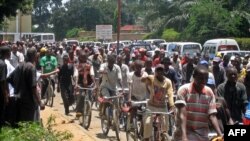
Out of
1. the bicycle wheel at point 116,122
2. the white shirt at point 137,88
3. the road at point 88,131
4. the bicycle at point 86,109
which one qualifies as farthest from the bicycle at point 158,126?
the bicycle at point 86,109

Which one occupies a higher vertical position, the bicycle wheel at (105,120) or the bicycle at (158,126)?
the bicycle at (158,126)

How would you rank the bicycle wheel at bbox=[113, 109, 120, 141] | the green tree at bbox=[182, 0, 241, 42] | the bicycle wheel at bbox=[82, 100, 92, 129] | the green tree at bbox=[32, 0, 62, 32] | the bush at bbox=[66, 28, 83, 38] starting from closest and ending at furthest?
the bicycle wheel at bbox=[113, 109, 120, 141], the bicycle wheel at bbox=[82, 100, 92, 129], the green tree at bbox=[182, 0, 241, 42], the bush at bbox=[66, 28, 83, 38], the green tree at bbox=[32, 0, 62, 32]

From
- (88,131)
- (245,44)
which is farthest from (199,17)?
(88,131)

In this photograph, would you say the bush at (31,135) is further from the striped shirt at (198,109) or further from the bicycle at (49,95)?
the bicycle at (49,95)

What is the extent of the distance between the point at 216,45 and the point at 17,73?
2139 cm

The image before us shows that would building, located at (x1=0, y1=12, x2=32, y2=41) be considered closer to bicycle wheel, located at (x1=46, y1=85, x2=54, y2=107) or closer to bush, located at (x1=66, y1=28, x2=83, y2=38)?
bush, located at (x1=66, y1=28, x2=83, y2=38)

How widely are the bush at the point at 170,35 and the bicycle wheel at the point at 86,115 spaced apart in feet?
116

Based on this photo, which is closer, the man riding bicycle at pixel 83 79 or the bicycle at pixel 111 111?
the bicycle at pixel 111 111

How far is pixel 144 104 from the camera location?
9.91 metres

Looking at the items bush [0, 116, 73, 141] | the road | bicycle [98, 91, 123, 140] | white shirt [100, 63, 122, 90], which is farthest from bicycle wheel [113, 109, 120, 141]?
bush [0, 116, 73, 141]

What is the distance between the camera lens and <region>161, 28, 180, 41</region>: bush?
159 feet

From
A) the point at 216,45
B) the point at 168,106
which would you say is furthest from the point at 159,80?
the point at 216,45

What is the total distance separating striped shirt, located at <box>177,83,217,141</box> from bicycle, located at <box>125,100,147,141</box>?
11.3ft

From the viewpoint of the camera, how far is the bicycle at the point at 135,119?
9836mm
